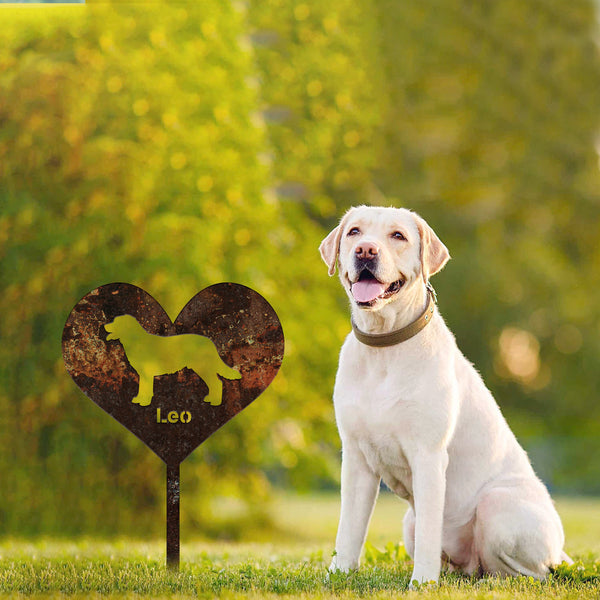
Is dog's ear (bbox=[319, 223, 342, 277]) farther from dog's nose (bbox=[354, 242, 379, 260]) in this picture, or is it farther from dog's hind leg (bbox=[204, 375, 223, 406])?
dog's hind leg (bbox=[204, 375, 223, 406])

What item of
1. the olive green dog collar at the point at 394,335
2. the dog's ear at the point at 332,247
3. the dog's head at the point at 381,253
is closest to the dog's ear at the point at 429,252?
the dog's head at the point at 381,253

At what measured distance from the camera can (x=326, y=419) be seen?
11.1 metres

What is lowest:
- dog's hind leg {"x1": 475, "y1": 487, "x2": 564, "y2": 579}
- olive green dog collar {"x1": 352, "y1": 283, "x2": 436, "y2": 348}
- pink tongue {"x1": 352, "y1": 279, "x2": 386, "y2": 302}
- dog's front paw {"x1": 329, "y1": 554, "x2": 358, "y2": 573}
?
dog's front paw {"x1": 329, "y1": 554, "x2": 358, "y2": 573}

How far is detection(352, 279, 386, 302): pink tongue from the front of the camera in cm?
397

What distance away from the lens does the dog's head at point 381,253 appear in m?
3.97

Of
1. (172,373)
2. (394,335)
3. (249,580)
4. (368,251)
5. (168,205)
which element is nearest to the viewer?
(368,251)

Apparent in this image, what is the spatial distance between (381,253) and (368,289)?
0.17 m

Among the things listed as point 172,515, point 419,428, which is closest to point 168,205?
point 172,515

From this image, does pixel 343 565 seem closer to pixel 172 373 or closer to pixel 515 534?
pixel 515 534

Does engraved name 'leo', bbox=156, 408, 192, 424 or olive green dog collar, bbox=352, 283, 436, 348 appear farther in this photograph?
engraved name 'leo', bbox=156, 408, 192, 424

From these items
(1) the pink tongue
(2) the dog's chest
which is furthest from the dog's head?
(2) the dog's chest

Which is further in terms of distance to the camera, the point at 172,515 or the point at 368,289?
the point at 172,515

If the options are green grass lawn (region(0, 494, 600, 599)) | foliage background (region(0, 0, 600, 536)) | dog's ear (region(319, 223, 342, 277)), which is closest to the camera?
green grass lawn (region(0, 494, 600, 599))

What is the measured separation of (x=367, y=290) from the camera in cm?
398
